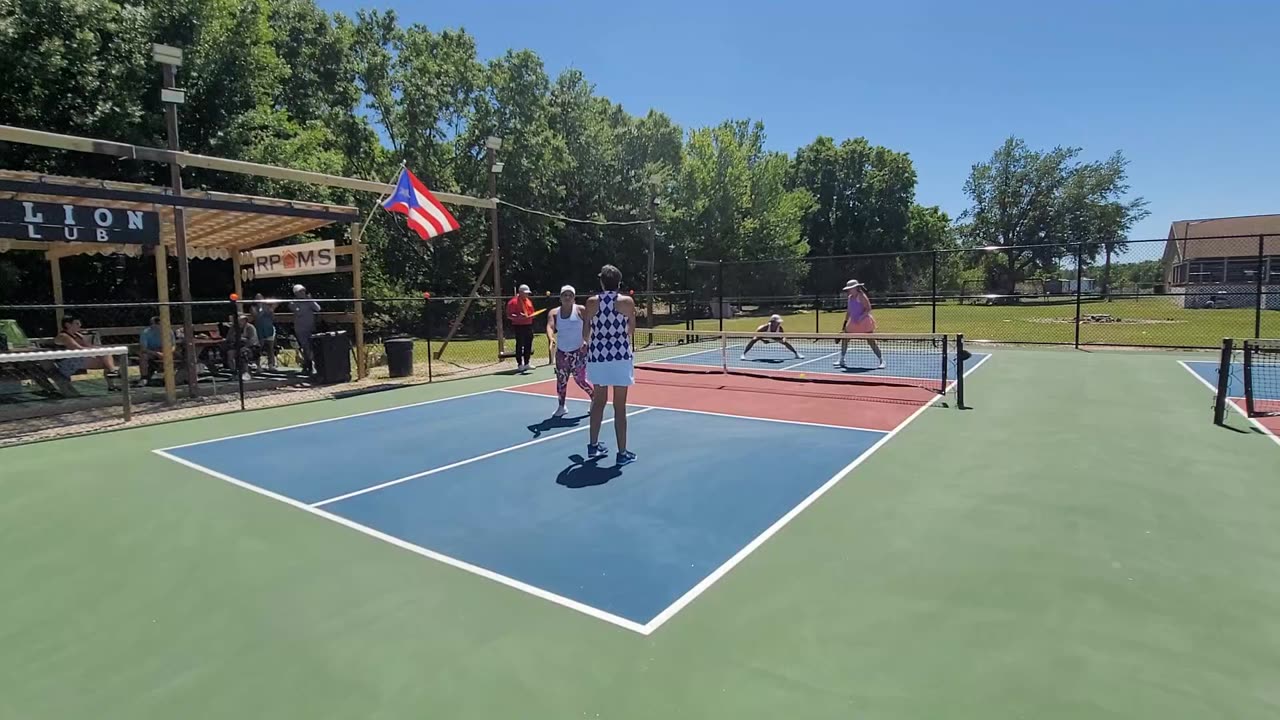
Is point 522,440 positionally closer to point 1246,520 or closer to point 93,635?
point 93,635

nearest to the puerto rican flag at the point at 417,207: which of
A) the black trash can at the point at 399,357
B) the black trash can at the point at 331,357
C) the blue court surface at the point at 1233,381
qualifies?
the black trash can at the point at 399,357

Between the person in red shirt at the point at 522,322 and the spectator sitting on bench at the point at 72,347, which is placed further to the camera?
the person in red shirt at the point at 522,322

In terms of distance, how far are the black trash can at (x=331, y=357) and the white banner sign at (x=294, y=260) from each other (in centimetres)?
215

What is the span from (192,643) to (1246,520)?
697cm

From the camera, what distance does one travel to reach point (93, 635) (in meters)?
3.45

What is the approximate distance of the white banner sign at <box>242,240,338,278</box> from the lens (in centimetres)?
1490

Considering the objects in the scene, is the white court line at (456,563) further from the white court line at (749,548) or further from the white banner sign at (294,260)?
the white banner sign at (294,260)

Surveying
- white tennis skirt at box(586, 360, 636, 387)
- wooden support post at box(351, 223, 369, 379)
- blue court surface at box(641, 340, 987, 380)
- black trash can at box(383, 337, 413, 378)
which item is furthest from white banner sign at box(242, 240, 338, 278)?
white tennis skirt at box(586, 360, 636, 387)

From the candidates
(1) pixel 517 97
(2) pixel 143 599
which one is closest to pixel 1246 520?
(2) pixel 143 599

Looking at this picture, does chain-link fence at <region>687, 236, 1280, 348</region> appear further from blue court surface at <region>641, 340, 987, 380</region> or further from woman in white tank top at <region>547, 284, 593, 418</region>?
woman in white tank top at <region>547, 284, 593, 418</region>

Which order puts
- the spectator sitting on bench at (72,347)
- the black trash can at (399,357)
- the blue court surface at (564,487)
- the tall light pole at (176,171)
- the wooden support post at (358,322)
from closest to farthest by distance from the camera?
the blue court surface at (564,487) < the tall light pole at (176,171) < the spectator sitting on bench at (72,347) < the wooden support post at (358,322) < the black trash can at (399,357)

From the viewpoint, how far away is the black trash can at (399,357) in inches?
555

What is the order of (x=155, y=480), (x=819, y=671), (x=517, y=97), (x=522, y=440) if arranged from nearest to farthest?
(x=819, y=671)
(x=155, y=480)
(x=522, y=440)
(x=517, y=97)

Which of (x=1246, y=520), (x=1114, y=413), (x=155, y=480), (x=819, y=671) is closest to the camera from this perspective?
(x=819, y=671)
